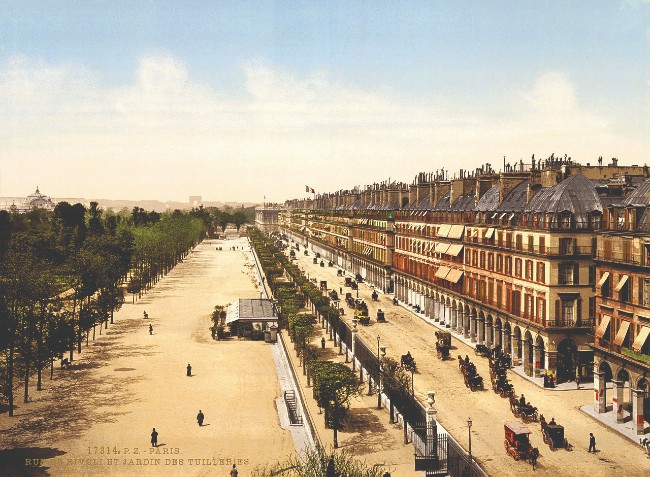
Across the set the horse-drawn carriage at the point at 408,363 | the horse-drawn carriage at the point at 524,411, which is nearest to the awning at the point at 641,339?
the horse-drawn carriage at the point at 524,411

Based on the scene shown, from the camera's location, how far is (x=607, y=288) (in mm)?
45625

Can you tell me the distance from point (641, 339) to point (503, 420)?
1059cm

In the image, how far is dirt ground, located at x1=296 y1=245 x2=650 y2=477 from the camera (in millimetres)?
34719

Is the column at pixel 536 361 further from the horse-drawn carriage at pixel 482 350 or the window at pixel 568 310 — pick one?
the horse-drawn carriage at pixel 482 350

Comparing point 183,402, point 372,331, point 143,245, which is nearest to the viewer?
point 183,402

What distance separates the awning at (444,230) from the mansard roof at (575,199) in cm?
2224

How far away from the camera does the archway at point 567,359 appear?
52625 millimetres

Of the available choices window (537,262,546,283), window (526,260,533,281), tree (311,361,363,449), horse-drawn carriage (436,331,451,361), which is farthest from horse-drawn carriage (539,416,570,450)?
horse-drawn carriage (436,331,451,361)

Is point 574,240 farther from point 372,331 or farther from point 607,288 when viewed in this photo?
point 372,331

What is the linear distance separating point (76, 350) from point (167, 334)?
12.0 m

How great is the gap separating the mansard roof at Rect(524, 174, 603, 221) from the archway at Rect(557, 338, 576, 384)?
437 inches

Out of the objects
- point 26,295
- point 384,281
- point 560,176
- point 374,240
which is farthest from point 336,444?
point 374,240

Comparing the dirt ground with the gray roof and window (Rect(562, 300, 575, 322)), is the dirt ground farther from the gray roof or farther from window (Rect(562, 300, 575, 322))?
the gray roof

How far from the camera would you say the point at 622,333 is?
140ft
